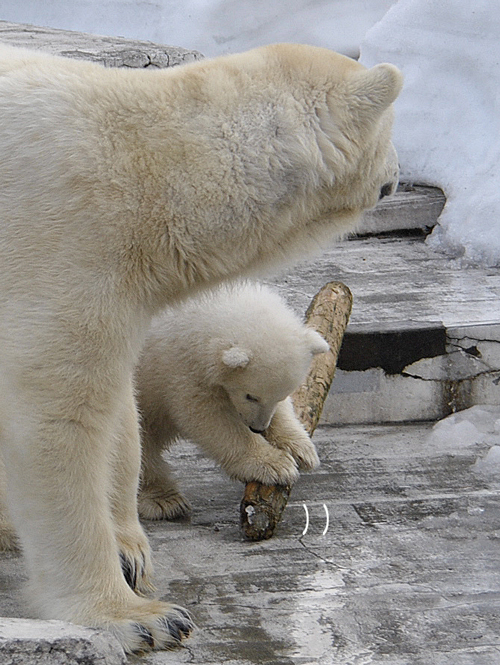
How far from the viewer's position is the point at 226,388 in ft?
11.4

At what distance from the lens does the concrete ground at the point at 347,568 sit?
8.26ft

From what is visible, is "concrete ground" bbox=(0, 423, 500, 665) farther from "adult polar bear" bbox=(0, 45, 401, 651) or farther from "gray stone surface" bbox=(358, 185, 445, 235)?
"gray stone surface" bbox=(358, 185, 445, 235)

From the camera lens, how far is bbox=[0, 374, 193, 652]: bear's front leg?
2389 millimetres

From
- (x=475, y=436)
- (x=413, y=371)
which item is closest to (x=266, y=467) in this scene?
(x=475, y=436)

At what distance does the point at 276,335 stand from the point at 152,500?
73 centimetres

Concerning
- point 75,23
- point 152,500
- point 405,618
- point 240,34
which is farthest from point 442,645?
point 75,23

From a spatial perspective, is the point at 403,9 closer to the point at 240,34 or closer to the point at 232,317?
the point at 240,34

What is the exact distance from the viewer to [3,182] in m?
2.39

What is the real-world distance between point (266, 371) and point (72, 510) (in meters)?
1.08

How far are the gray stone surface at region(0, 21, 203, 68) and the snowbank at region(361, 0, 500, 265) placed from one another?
1.77 meters

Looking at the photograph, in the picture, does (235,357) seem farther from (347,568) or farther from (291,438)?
(347,568)

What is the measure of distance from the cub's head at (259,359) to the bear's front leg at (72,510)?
909 mm

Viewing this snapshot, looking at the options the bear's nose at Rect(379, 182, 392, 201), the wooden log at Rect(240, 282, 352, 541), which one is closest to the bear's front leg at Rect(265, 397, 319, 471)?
the wooden log at Rect(240, 282, 352, 541)

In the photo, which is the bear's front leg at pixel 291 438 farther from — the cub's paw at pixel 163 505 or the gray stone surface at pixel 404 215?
the gray stone surface at pixel 404 215
